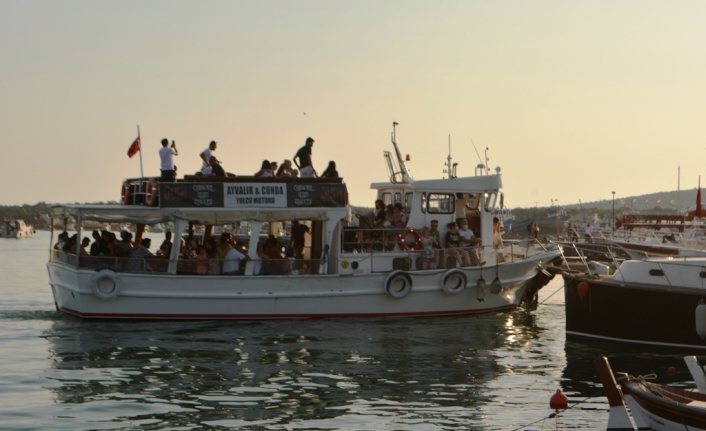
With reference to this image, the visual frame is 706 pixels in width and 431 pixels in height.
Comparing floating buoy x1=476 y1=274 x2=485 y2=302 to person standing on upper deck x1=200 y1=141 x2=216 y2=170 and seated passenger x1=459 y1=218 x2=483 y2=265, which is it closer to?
seated passenger x1=459 y1=218 x2=483 y2=265

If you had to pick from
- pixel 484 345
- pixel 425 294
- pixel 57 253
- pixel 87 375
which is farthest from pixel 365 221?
pixel 87 375

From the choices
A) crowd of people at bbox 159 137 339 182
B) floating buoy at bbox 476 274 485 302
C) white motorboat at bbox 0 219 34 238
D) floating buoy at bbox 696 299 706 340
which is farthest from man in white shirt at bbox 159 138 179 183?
white motorboat at bbox 0 219 34 238

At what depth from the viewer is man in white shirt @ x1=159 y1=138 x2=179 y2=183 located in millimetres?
23203

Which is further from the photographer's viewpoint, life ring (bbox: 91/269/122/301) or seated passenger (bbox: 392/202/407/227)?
seated passenger (bbox: 392/202/407/227)

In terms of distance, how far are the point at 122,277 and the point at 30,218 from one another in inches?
6250

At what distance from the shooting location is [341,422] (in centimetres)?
1359

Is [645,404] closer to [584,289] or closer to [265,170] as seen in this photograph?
[584,289]

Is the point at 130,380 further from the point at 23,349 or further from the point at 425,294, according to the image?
the point at 425,294

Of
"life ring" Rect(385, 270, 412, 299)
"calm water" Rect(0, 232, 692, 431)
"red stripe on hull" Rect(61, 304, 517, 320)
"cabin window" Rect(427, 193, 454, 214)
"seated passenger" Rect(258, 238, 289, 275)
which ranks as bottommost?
"calm water" Rect(0, 232, 692, 431)

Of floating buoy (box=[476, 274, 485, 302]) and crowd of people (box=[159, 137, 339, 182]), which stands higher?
crowd of people (box=[159, 137, 339, 182])

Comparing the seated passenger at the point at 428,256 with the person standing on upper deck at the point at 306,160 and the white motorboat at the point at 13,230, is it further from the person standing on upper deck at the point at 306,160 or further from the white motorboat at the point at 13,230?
the white motorboat at the point at 13,230

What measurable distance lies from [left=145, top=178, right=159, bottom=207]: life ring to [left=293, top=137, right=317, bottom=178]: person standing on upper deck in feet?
11.5

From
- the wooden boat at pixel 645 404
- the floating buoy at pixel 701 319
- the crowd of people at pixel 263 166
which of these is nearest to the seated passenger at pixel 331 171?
the crowd of people at pixel 263 166

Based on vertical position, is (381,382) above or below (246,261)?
below
